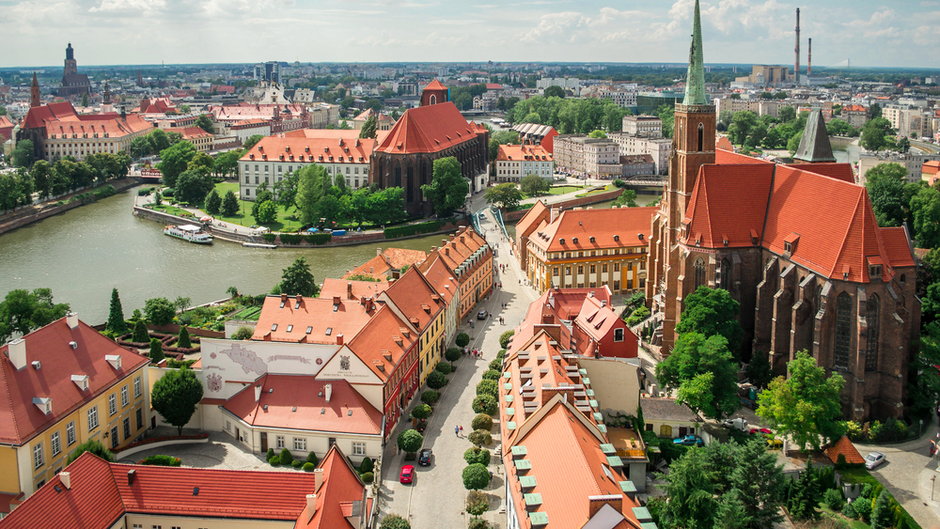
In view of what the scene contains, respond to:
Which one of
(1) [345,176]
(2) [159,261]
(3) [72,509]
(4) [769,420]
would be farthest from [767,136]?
(3) [72,509]

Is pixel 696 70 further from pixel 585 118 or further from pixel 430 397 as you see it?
pixel 585 118

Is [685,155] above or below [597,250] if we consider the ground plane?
above

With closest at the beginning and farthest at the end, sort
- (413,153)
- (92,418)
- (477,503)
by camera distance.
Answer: (477,503)
(92,418)
(413,153)

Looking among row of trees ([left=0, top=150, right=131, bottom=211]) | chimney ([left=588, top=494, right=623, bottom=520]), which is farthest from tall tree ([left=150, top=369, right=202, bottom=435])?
row of trees ([left=0, top=150, right=131, bottom=211])

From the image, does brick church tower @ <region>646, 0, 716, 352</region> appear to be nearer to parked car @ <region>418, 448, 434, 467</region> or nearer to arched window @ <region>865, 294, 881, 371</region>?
arched window @ <region>865, 294, 881, 371</region>

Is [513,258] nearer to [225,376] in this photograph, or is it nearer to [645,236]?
[645,236]

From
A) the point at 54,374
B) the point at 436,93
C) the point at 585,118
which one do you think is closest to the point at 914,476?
the point at 54,374
